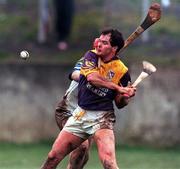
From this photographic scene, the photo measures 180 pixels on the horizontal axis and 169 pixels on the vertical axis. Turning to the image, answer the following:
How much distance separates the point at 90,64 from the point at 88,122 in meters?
0.71

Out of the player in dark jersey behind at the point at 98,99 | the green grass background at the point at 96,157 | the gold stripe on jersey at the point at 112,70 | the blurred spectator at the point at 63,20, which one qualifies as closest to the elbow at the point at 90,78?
the player in dark jersey behind at the point at 98,99

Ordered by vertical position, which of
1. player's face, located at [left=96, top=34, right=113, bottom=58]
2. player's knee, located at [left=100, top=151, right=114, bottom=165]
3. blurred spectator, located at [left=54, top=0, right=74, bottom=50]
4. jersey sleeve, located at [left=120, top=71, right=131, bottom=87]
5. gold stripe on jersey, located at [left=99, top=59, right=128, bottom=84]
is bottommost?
player's knee, located at [left=100, top=151, right=114, bottom=165]

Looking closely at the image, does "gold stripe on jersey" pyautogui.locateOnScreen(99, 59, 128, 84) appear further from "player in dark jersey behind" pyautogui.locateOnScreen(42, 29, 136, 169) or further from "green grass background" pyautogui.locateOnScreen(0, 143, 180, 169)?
"green grass background" pyautogui.locateOnScreen(0, 143, 180, 169)

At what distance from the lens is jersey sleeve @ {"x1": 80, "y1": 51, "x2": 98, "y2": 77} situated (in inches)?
393

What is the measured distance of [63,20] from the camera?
18859 mm

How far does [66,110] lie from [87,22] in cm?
801

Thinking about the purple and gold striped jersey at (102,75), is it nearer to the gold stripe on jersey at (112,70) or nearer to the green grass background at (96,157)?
the gold stripe on jersey at (112,70)

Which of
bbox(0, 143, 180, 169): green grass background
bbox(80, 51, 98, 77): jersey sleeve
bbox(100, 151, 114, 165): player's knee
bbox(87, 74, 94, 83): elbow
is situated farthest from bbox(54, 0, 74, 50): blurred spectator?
bbox(100, 151, 114, 165): player's knee

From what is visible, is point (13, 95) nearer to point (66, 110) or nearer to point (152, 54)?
point (152, 54)

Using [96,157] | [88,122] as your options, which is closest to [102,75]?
[88,122]

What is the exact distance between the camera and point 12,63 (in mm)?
17906

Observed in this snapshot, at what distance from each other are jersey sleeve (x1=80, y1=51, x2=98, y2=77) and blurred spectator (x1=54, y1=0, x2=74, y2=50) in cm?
849

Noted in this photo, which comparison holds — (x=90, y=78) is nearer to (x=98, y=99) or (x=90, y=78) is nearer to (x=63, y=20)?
(x=98, y=99)

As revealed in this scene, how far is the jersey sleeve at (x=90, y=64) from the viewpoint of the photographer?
998cm
